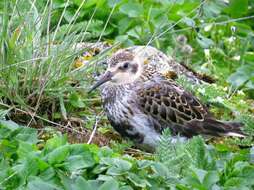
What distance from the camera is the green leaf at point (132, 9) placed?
9.48 metres

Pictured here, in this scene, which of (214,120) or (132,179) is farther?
(214,120)

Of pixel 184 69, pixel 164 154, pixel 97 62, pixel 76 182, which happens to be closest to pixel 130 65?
pixel 97 62

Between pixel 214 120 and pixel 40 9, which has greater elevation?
pixel 40 9

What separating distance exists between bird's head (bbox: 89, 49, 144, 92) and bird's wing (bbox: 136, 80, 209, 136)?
0.51 ft

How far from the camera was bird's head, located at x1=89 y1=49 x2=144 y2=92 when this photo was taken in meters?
7.48

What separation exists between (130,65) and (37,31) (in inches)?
30.4

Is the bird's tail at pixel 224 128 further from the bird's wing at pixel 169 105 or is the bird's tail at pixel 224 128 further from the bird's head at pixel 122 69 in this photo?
the bird's head at pixel 122 69

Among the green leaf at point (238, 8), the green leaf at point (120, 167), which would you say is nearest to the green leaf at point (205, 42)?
the green leaf at point (238, 8)

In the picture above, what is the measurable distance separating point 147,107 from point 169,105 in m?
0.18

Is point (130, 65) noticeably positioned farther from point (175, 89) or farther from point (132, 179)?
point (132, 179)

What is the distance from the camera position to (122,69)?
7.52 metres

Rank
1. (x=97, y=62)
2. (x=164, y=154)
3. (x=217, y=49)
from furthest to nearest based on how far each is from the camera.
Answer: (x=217, y=49), (x=97, y=62), (x=164, y=154)

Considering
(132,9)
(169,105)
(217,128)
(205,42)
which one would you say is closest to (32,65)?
(169,105)

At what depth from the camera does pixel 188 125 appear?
7.35m
